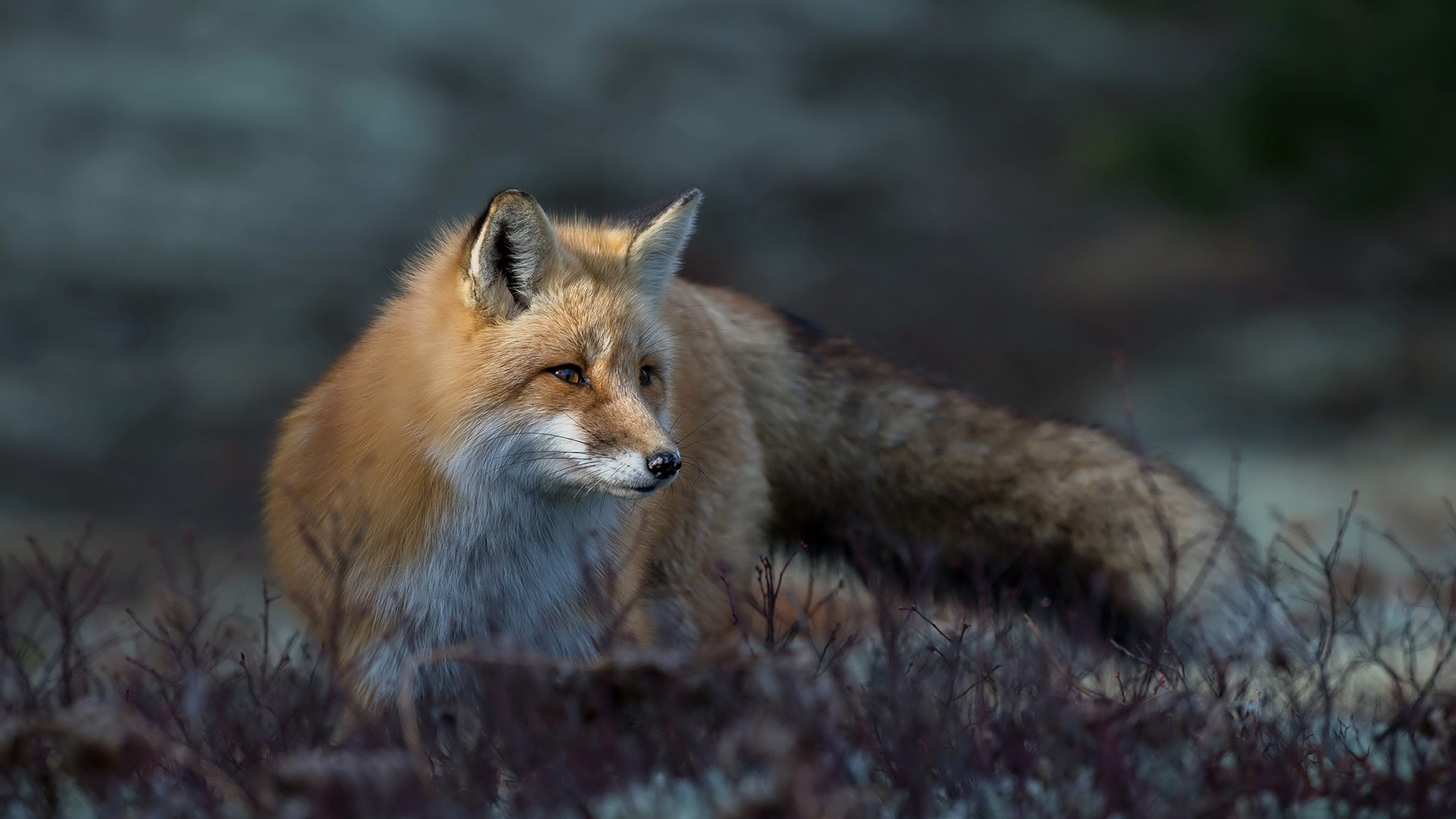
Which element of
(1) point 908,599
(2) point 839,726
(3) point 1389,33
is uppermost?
(3) point 1389,33

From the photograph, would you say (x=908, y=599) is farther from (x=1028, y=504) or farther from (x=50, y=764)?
(x=50, y=764)

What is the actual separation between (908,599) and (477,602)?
149cm

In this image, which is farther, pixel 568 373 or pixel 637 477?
pixel 568 373

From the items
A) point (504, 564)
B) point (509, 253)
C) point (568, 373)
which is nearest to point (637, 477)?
point (568, 373)

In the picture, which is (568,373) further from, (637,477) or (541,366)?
(637,477)

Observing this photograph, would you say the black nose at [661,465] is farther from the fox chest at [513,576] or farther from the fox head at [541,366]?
the fox chest at [513,576]

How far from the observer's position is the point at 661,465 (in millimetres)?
2529

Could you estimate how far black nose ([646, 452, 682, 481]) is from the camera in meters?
2.53

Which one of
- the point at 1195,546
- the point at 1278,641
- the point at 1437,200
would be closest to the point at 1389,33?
the point at 1437,200

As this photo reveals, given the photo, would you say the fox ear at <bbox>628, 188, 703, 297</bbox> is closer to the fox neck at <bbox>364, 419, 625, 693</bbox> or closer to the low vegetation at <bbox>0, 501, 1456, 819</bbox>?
the fox neck at <bbox>364, 419, 625, 693</bbox>

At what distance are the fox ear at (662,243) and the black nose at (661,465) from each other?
81cm

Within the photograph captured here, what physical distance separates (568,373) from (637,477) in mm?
419

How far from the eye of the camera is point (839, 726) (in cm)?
218

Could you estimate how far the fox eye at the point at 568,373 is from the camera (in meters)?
2.81
